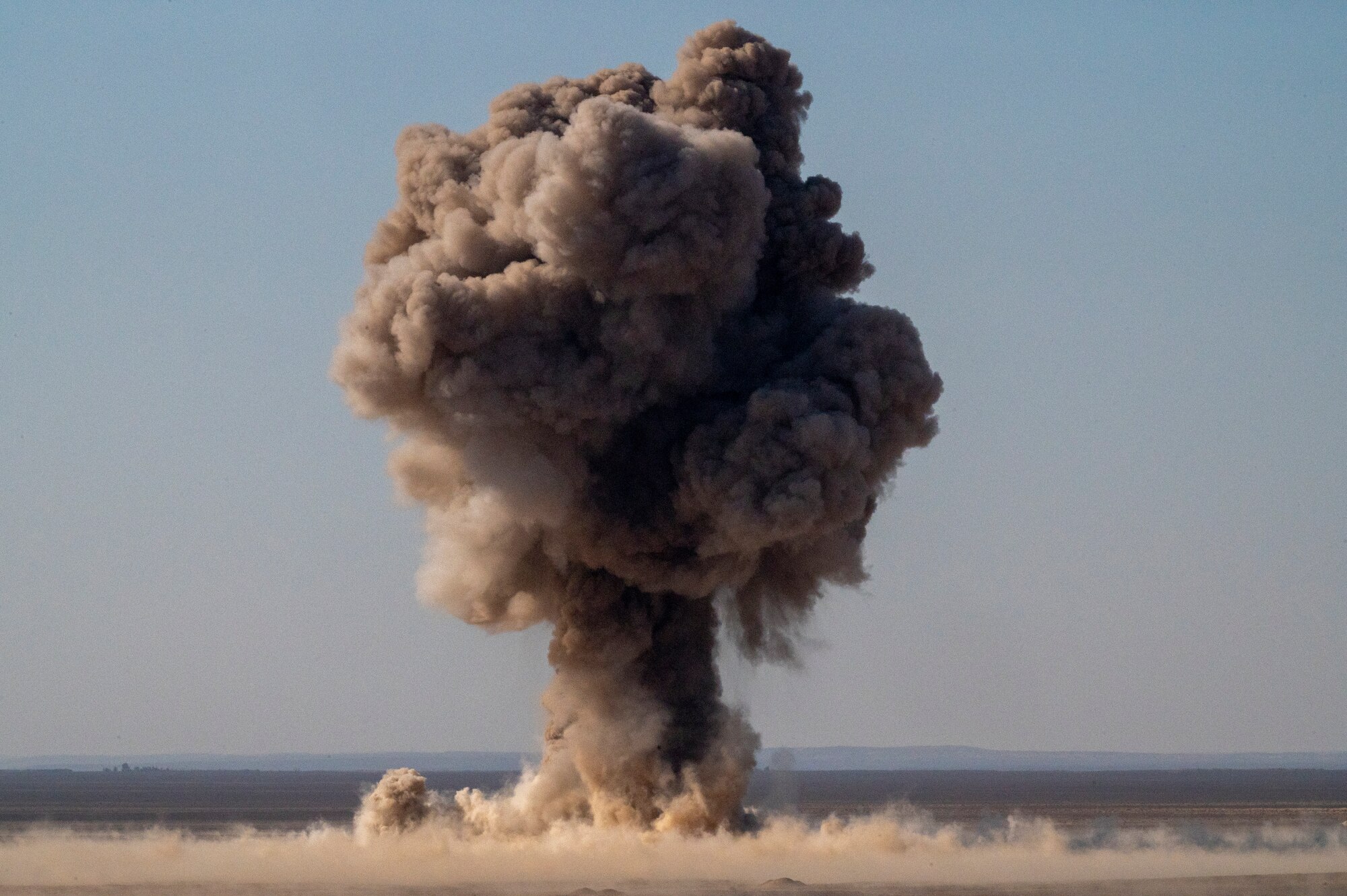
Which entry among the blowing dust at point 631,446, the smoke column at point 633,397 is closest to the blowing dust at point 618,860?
the blowing dust at point 631,446

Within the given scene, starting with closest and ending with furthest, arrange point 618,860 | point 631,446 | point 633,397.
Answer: point 618,860 < point 633,397 < point 631,446

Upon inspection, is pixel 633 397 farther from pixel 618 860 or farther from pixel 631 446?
pixel 618 860

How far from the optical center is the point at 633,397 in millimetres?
Answer: 56906

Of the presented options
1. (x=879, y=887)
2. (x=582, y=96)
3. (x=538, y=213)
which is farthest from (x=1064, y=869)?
(x=582, y=96)

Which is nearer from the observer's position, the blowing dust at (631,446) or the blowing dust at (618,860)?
the blowing dust at (618,860)

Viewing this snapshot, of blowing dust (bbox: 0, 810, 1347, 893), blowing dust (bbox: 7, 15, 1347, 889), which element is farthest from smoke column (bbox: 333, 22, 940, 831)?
blowing dust (bbox: 0, 810, 1347, 893)

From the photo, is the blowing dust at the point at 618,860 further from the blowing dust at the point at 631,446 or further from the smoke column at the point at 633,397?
the smoke column at the point at 633,397

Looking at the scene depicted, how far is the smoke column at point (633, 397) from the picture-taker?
179 ft

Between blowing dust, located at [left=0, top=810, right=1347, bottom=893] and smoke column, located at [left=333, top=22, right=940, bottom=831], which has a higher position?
smoke column, located at [left=333, top=22, right=940, bottom=831]

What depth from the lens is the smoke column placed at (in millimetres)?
54500

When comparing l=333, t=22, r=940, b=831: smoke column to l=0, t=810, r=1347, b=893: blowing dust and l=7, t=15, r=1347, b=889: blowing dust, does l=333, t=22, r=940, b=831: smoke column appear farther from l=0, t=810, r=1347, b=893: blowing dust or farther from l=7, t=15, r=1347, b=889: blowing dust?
l=0, t=810, r=1347, b=893: blowing dust

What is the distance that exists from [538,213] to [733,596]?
15.1 meters

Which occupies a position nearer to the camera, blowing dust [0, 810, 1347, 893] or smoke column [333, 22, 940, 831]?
blowing dust [0, 810, 1347, 893]

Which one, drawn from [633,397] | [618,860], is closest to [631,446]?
[633,397]
